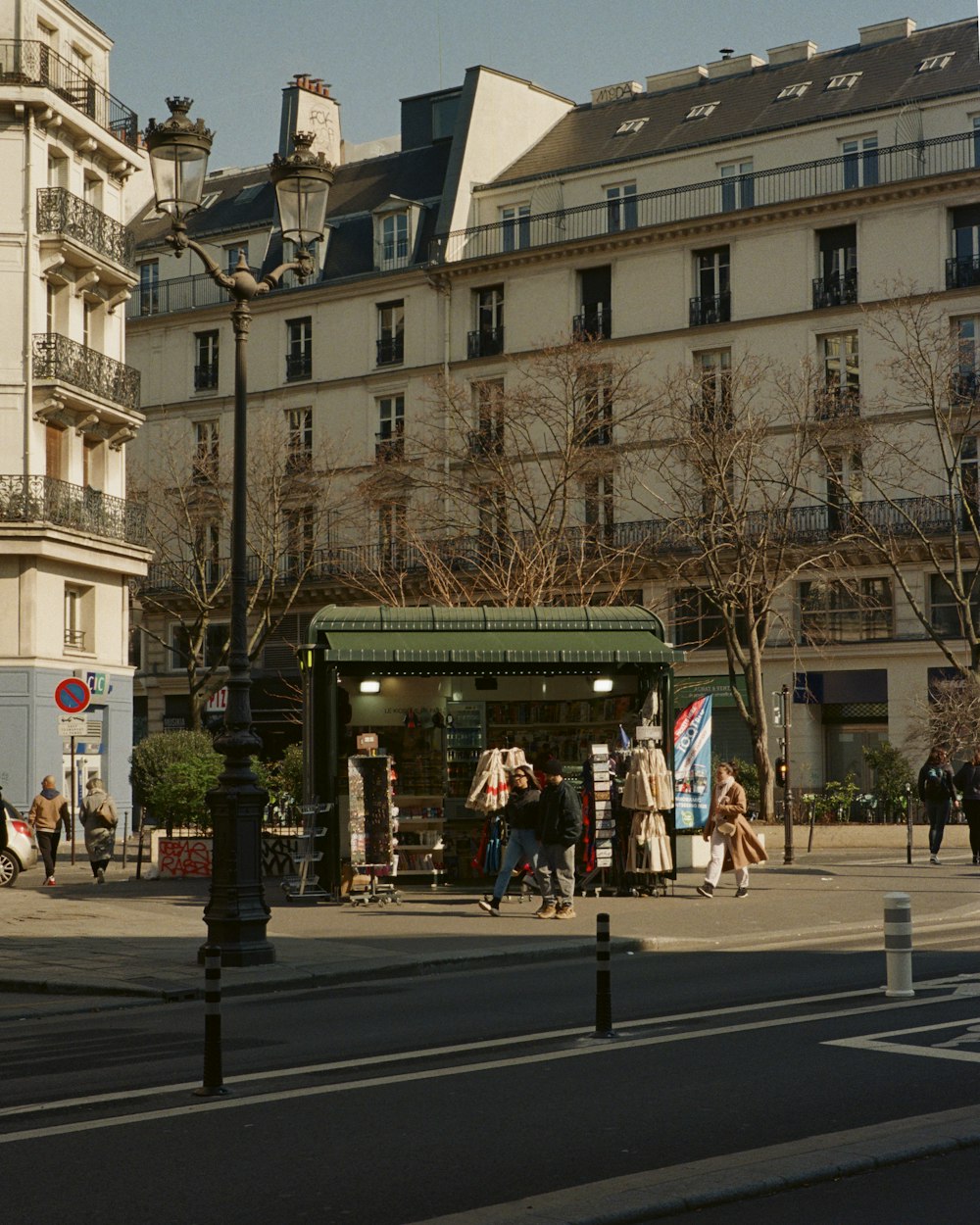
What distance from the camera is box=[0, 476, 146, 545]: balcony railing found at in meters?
37.7

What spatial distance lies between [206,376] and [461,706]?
3720cm

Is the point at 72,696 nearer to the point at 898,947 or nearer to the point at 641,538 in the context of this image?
the point at 898,947

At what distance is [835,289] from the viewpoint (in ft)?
152

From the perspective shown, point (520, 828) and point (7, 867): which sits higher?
point (520, 828)

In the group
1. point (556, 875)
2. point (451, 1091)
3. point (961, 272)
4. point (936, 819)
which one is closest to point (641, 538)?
point (961, 272)

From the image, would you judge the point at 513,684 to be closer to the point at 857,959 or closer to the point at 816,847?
the point at 857,959

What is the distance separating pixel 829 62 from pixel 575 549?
58.8 ft

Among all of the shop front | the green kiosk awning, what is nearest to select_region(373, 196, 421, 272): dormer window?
the shop front

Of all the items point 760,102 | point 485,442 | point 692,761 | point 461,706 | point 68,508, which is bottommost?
point 692,761

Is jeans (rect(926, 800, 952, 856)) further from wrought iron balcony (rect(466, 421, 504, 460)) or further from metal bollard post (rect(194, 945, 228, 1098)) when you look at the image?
metal bollard post (rect(194, 945, 228, 1098))

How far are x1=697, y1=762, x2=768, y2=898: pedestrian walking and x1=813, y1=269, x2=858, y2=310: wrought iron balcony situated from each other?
27.3 m

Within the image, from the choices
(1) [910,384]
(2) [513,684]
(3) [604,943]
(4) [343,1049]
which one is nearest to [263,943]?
(4) [343,1049]

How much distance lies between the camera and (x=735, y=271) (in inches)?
1884

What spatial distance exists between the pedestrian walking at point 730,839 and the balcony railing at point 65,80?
26.0 meters
